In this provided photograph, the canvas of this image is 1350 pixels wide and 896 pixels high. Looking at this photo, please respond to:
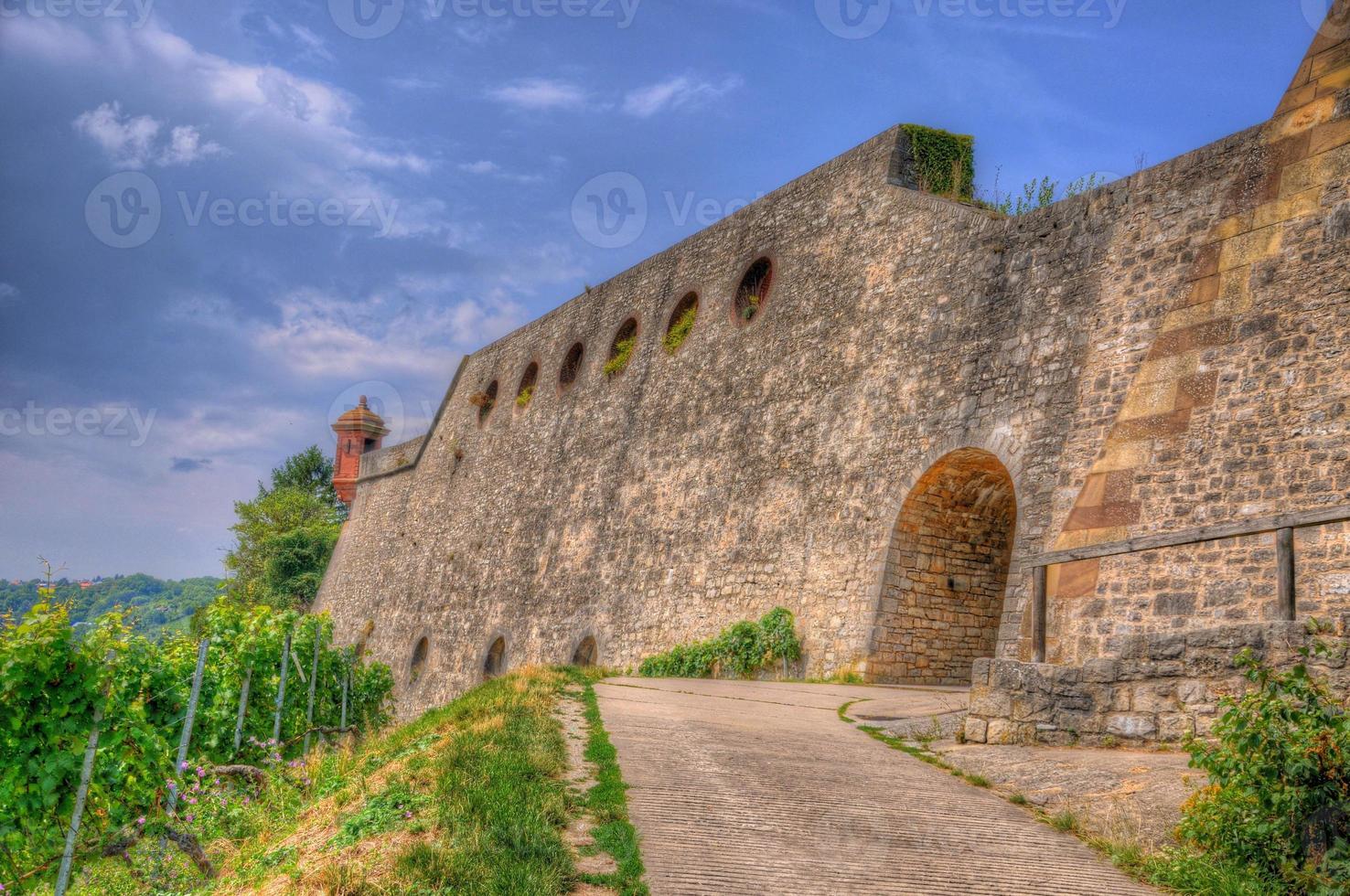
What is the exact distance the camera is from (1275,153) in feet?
31.1

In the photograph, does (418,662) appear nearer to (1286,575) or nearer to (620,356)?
(620,356)

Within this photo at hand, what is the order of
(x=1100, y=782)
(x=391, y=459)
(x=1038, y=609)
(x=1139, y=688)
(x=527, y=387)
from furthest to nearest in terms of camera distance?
(x=391, y=459) < (x=527, y=387) < (x=1038, y=609) < (x=1139, y=688) < (x=1100, y=782)

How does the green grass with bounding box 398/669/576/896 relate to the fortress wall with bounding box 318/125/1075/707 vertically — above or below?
below

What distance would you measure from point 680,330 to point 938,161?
236 inches

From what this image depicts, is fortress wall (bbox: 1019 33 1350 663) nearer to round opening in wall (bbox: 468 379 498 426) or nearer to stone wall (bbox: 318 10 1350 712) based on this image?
stone wall (bbox: 318 10 1350 712)

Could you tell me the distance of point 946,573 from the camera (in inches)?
527

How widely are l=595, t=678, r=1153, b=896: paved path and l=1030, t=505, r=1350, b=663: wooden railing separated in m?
1.51

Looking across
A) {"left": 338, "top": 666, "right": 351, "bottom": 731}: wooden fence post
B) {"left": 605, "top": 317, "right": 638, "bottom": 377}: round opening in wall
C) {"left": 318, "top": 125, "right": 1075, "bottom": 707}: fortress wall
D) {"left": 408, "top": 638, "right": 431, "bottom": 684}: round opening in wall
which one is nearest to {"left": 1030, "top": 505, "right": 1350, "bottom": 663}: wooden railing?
{"left": 318, "top": 125, "right": 1075, "bottom": 707}: fortress wall

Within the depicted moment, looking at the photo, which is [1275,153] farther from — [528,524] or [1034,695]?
[528,524]

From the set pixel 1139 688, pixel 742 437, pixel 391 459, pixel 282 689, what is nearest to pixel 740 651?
pixel 742 437

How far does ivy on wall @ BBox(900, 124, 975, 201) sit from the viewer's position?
1490 cm

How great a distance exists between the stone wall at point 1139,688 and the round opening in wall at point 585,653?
37.3ft

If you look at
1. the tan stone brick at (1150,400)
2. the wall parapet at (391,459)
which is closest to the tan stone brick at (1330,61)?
the tan stone brick at (1150,400)

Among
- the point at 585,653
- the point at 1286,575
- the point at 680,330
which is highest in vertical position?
the point at 680,330
